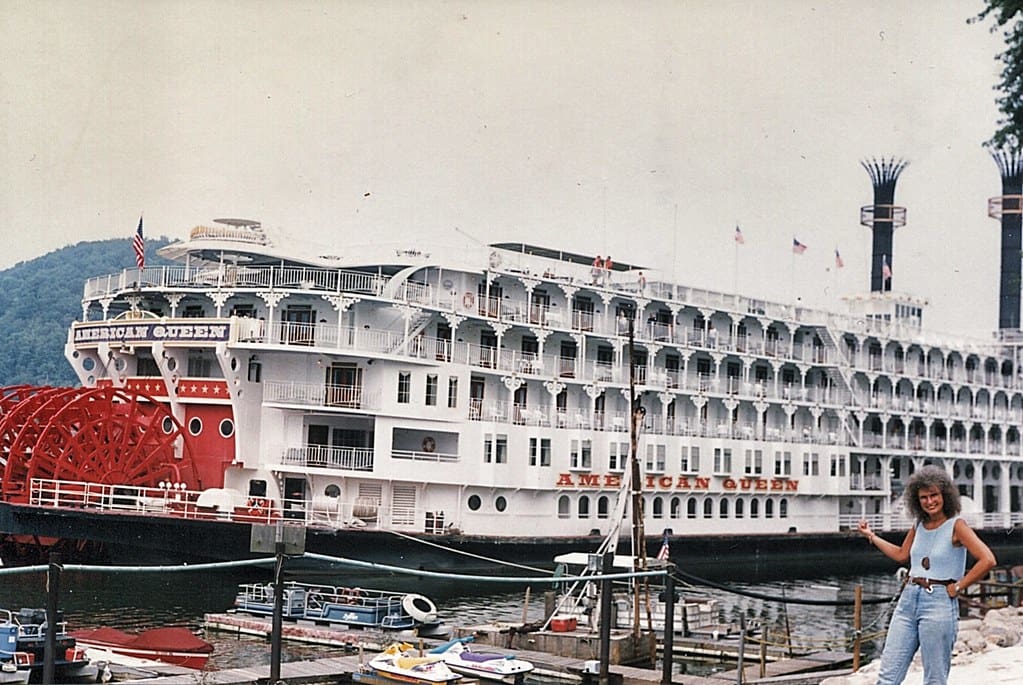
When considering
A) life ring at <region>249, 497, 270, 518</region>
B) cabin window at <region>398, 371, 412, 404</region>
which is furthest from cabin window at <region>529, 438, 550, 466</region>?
life ring at <region>249, 497, 270, 518</region>

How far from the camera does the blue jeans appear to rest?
260 inches

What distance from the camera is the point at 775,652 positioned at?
651 inches

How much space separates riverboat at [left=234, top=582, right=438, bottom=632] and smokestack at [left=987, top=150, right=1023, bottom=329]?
36601 mm

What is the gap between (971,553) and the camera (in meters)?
6.44

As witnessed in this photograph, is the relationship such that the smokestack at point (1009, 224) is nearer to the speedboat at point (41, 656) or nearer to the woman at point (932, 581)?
the speedboat at point (41, 656)

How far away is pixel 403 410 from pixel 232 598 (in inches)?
238

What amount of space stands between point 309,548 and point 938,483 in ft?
60.5

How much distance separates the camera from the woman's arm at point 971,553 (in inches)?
252

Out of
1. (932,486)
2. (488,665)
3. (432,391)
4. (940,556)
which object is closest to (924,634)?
(940,556)

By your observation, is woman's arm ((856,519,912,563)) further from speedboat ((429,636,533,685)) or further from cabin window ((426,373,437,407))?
cabin window ((426,373,437,407))

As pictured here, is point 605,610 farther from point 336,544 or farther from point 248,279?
point 248,279

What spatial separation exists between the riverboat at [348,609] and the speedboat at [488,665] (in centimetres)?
425

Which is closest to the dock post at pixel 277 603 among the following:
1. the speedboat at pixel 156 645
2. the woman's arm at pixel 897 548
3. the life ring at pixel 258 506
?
the woman's arm at pixel 897 548

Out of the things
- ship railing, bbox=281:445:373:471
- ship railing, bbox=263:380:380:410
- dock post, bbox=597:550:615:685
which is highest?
ship railing, bbox=263:380:380:410
